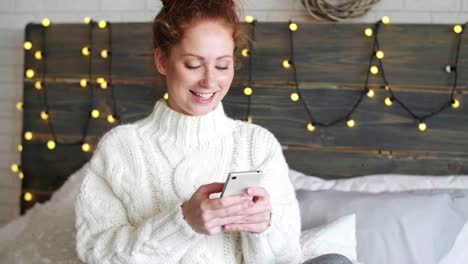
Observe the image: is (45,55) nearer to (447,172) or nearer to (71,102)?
(71,102)

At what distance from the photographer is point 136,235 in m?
1.06

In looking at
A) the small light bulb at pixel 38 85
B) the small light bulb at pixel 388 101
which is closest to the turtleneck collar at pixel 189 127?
the small light bulb at pixel 388 101

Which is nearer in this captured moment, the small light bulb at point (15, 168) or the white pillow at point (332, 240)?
the white pillow at point (332, 240)

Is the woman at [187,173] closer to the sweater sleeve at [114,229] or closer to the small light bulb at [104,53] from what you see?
the sweater sleeve at [114,229]

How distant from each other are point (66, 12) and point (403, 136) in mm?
1363

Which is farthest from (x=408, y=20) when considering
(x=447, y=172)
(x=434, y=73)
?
(x=447, y=172)

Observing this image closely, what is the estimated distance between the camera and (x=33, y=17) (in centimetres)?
217

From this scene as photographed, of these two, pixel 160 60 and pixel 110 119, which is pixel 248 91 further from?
pixel 160 60

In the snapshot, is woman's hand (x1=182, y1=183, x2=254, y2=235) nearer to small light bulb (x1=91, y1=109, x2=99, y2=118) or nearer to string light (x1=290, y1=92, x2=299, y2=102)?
string light (x1=290, y1=92, x2=299, y2=102)

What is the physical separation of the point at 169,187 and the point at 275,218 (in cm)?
24

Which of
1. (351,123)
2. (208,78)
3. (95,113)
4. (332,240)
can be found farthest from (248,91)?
(208,78)

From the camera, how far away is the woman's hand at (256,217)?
1001mm

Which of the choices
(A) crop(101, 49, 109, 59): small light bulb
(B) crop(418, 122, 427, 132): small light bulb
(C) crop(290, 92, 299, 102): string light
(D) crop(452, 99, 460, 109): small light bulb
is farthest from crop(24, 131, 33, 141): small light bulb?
(D) crop(452, 99, 460, 109): small light bulb

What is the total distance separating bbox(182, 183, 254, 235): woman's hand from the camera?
968 mm
